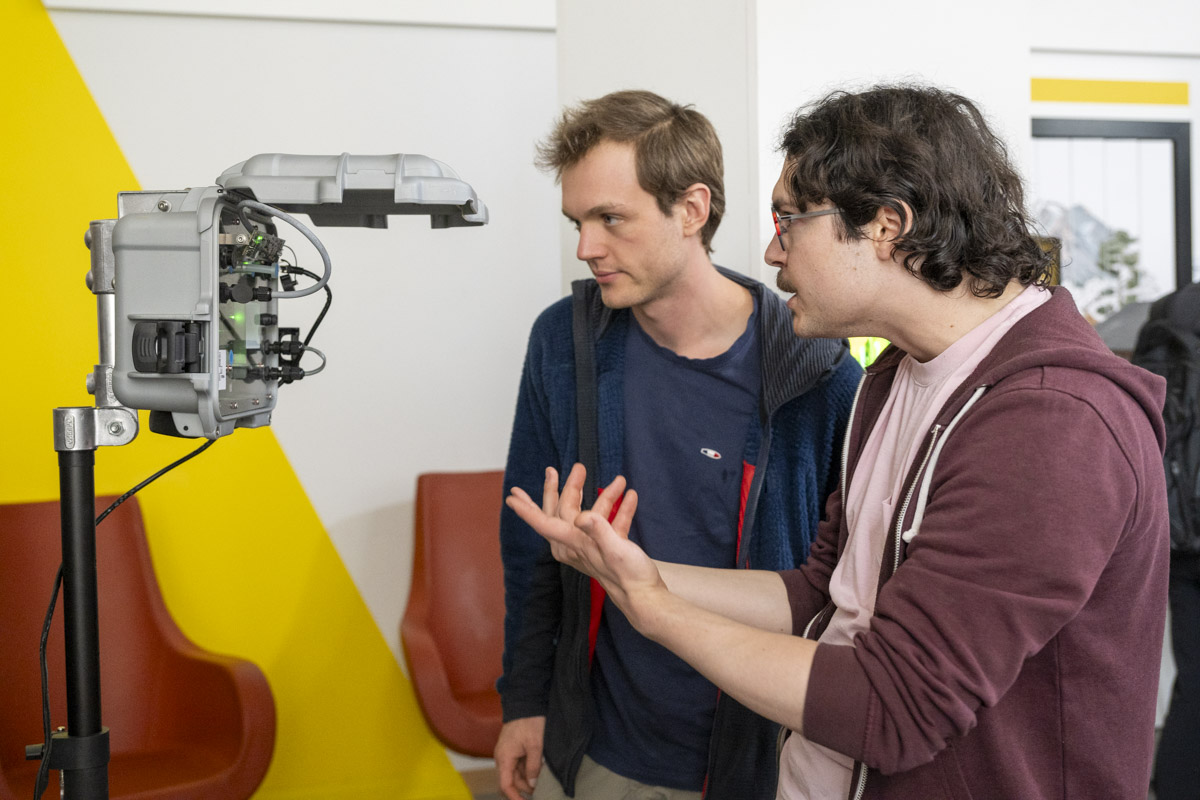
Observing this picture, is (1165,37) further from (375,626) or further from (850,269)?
(375,626)

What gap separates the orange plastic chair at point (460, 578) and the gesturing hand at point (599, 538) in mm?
1573

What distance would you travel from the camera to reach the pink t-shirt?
41.5 inches

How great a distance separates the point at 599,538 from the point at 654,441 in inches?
22.0

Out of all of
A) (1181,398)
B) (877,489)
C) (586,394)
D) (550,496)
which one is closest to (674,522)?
(586,394)

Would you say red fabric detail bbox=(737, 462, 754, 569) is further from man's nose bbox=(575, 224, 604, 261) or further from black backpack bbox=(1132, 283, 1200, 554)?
black backpack bbox=(1132, 283, 1200, 554)

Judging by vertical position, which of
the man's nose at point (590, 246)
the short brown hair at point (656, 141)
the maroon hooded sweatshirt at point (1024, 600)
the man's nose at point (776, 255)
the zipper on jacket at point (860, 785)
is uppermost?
the short brown hair at point (656, 141)

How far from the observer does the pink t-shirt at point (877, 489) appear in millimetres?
1054

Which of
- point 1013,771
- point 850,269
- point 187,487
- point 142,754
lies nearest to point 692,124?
point 850,269

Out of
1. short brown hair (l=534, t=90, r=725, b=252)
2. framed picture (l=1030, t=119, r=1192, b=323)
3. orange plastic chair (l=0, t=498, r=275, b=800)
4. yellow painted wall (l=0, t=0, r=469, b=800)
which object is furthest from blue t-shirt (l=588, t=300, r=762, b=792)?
framed picture (l=1030, t=119, r=1192, b=323)

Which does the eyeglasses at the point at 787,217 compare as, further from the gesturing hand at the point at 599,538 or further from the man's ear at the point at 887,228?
the gesturing hand at the point at 599,538

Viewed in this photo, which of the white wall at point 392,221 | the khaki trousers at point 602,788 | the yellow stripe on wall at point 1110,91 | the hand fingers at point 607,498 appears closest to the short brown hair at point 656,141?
the hand fingers at point 607,498

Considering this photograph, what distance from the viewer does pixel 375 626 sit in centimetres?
290

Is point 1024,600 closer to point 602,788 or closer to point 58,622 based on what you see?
point 602,788

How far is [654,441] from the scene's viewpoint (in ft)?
5.27
